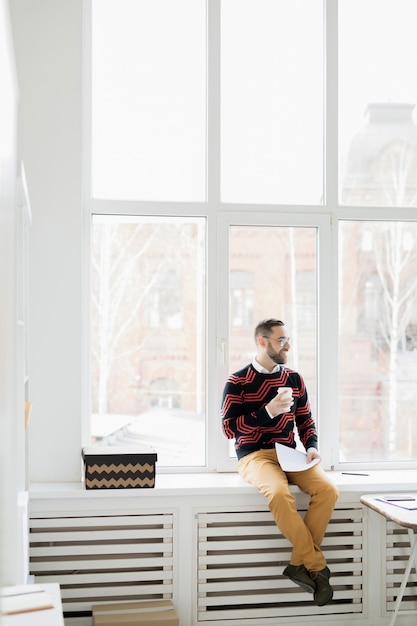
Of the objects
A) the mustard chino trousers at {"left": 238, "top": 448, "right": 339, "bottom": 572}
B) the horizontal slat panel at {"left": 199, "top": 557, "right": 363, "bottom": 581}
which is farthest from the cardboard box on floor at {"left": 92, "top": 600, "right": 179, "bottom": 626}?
the mustard chino trousers at {"left": 238, "top": 448, "right": 339, "bottom": 572}

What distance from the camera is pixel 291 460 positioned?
129 inches

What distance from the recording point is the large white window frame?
3.68m

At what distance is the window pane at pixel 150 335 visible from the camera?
144 inches

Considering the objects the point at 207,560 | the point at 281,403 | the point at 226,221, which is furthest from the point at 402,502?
the point at 226,221

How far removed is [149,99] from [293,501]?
2.06m

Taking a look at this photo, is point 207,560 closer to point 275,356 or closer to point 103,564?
point 103,564

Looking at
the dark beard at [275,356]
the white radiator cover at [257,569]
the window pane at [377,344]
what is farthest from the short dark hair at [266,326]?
the white radiator cover at [257,569]

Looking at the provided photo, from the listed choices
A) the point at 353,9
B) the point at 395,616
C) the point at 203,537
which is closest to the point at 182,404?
the point at 203,537

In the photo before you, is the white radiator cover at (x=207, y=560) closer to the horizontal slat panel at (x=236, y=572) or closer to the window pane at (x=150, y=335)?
the horizontal slat panel at (x=236, y=572)

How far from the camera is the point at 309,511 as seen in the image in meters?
3.25

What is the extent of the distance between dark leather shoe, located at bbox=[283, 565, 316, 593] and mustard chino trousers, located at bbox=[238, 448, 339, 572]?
0.08 feet

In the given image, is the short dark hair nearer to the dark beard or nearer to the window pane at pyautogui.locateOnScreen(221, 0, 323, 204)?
the dark beard

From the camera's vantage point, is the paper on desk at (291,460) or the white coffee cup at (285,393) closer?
the paper on desk at (291,460)

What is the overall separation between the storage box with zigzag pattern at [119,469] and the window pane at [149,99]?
127 centimetres
